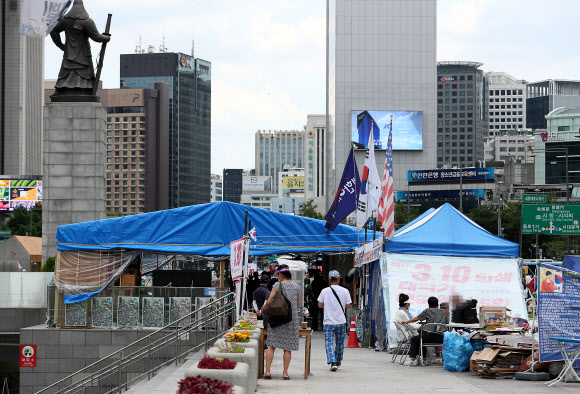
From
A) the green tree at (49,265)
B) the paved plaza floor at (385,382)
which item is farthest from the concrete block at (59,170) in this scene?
the paved plaza floor at (385,382)

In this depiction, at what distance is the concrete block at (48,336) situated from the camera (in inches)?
921

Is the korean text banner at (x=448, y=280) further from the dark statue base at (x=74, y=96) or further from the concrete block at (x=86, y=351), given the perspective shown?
the dark statue base at (x=74, y=96)

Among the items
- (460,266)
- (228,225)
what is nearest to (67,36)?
(228,225)

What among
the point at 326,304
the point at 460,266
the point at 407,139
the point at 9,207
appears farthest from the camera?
the point at 9,207

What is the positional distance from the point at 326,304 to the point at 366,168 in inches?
384

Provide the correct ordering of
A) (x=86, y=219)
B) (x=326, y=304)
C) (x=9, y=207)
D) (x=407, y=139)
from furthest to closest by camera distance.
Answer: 1. (x=9, y=207)
2. (x=407, y=139)
3. (x=86, y=219)
4. (x=326, y=304)

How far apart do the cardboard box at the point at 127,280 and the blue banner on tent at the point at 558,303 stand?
1467 centimetres

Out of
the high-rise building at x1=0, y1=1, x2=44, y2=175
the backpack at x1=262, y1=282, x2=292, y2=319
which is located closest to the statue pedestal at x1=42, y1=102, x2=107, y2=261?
the backpack at x1=262, y1=282, x2=292, y2=319

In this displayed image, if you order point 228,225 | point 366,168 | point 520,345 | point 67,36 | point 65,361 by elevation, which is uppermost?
point 67,36

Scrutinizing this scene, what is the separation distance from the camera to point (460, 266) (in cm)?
2133

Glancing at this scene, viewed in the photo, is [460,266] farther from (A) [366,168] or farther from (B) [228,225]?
(B) [228,225]

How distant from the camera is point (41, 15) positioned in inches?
1314

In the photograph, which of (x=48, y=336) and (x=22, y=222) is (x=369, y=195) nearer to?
(x=48, y=336)

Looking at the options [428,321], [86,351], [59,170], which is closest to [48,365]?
[86,351]
